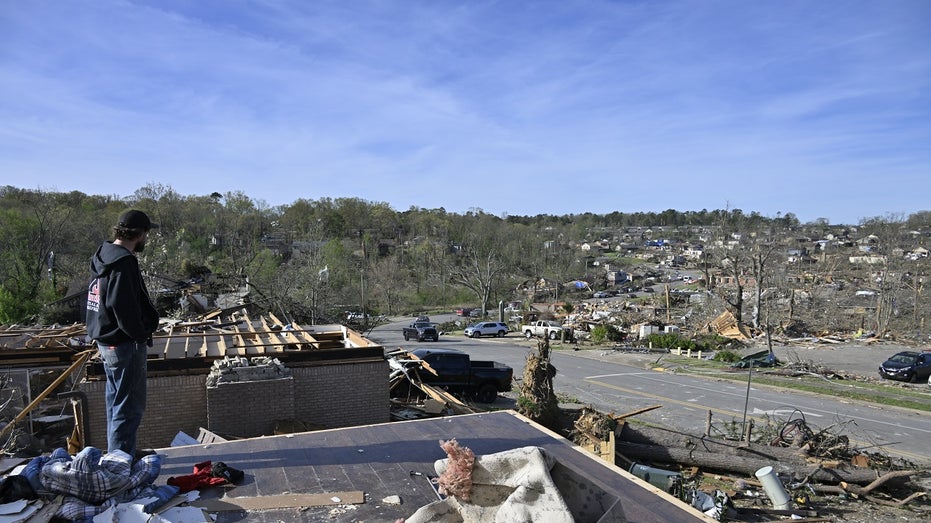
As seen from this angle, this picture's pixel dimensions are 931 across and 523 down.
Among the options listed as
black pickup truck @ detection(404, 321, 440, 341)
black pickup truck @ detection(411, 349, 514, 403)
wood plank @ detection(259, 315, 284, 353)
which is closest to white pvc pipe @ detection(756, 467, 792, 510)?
wood plank @ detection(259, 315, 284, 353)

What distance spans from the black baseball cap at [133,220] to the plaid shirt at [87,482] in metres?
1.97

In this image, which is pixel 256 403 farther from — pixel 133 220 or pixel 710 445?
pixel 710 445

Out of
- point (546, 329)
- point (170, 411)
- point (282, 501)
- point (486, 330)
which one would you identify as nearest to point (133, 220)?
point (282, 501)

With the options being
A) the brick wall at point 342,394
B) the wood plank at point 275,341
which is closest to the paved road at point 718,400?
the brick wall at point 342,394

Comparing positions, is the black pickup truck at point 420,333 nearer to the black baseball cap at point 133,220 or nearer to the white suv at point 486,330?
the white suv at point 486,330

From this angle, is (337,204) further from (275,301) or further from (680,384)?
(680,384)

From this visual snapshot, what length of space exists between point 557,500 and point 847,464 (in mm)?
12241

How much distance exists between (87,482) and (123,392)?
1.09 m

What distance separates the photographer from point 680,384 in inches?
1086

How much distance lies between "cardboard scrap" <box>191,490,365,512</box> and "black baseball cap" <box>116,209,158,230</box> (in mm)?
2532

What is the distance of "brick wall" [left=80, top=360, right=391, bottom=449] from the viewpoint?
9.56 m

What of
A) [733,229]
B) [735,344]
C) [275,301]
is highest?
[733,229]

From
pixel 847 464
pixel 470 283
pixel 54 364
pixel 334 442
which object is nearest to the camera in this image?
pixel 334 442

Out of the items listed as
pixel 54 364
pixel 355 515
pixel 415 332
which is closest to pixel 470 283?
pixel 415 332
